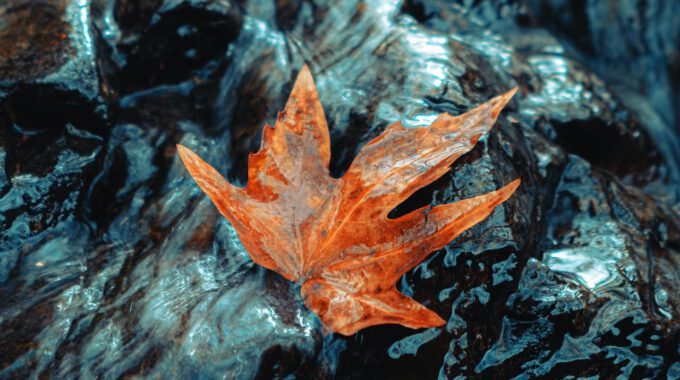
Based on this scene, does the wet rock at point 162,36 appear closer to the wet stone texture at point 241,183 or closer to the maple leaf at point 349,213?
the wet stone texture at point 241,183

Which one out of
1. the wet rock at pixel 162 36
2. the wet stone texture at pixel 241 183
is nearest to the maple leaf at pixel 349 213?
the wet stone texture at pixel 241 183

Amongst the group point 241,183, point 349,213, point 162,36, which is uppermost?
point 162,36

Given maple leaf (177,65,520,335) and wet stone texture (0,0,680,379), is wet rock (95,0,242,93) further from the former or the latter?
maple leaf (177,65,520,335)

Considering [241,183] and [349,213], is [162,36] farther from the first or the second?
[349,213]

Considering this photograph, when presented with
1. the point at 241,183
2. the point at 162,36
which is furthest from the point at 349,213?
the point at 162,36

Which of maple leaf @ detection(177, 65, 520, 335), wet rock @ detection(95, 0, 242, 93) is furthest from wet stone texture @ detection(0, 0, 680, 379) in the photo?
maple leaf @ detection(177, 65, 520, 335)

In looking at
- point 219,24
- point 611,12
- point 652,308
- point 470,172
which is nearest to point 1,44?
point 219,24
